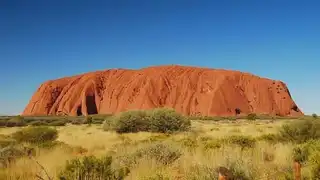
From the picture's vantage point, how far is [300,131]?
56.1 ft

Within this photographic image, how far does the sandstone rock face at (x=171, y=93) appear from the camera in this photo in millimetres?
106312

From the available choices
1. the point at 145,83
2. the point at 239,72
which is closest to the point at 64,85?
the point at 145,83

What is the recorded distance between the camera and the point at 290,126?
1748 centimetres

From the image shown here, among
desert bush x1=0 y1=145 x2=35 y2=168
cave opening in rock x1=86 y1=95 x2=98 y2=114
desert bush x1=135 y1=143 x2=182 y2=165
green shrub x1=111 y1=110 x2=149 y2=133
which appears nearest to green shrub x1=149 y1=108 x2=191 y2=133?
green shrub x1=111 y1=110 x2=149 y2=133

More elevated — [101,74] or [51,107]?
[101,74]

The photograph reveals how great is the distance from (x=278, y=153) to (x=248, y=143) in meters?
3.03

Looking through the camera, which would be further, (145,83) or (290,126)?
(145,83)

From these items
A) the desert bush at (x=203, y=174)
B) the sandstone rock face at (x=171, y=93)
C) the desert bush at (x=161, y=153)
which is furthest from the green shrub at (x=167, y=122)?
the sandstone rock face at (x=171, y=93)

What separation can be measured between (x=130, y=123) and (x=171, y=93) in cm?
8210

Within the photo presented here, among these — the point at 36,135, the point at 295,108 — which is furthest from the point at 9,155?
the point at 295,108

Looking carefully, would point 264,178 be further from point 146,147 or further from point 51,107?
point 51,107

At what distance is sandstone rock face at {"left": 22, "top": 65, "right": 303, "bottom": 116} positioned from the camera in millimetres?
106312

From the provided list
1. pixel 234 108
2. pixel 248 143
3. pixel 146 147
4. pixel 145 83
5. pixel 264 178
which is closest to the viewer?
pixel 264 178

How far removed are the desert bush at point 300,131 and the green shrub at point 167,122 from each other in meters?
11.5
